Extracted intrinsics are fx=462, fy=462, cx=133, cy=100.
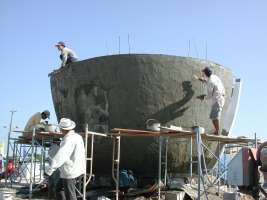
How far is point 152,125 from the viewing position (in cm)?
923

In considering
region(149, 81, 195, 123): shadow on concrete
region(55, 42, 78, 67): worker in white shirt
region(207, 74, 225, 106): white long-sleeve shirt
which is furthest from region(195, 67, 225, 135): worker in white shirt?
region(55, 42, 78, 67): worker in white shirt

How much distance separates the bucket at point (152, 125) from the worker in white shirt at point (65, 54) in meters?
2.44

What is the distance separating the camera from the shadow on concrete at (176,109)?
952cm

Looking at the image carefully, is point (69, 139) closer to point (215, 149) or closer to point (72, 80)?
point (72, 80)

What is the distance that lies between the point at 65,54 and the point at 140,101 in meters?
2.27

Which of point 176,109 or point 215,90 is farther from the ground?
point 215,90

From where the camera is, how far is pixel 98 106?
9.90 metres

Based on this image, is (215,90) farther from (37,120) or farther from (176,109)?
(37,120)

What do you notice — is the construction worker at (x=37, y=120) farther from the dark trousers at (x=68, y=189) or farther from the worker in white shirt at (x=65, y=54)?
the dark trousers at (x=68, y=189)

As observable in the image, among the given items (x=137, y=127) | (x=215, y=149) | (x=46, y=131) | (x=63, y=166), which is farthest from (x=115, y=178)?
(x=63, y=166)

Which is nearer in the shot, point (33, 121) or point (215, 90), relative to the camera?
point (215, 90)

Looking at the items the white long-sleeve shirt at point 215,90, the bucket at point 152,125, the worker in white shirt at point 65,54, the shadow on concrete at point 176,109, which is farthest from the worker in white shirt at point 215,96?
the worker in white shirt at point 65,54

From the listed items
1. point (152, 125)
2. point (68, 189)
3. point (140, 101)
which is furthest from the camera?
point (140, 101)

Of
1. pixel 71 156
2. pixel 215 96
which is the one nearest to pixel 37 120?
pixel 215 96
